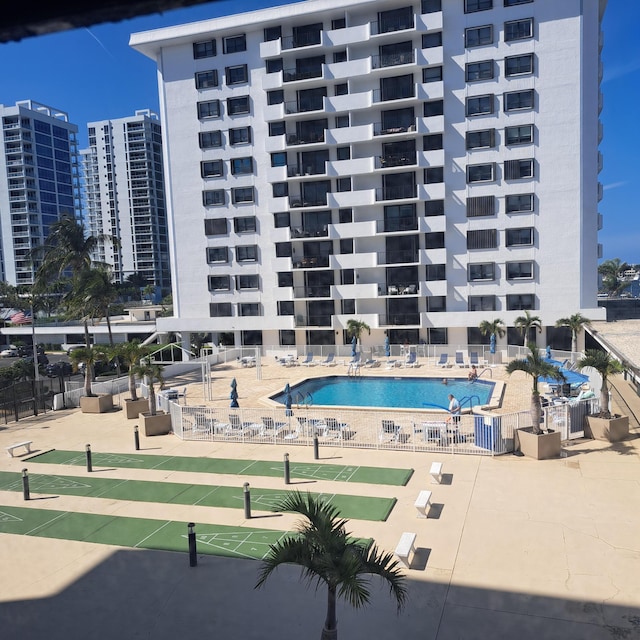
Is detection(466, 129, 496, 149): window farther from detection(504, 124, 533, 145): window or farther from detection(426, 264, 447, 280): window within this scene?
detection(426, 264, 447, 280): window

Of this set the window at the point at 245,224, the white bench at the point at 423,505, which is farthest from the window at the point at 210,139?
the white bench at the point at 423,505

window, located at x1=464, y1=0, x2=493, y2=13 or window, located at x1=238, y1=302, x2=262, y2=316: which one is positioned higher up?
window, located at x1=464, y1=0, x2=493, y2=13

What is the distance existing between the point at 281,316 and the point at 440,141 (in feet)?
61.8

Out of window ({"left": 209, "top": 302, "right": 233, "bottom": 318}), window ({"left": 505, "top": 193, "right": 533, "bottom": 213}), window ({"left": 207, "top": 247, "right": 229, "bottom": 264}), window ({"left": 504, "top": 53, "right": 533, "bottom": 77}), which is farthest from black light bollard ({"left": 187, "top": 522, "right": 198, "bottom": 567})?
window ({"left": 504, "top": 53, "right": 533, "bottom": 77})

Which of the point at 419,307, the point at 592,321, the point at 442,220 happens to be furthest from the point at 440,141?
the point at 592,321

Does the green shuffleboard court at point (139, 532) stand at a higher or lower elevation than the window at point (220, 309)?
lower

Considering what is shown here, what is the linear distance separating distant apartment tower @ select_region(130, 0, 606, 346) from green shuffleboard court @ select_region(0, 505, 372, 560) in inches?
1265

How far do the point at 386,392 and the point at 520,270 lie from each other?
669 inches

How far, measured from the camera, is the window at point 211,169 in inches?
1880

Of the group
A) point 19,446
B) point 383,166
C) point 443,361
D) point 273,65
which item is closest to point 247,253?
point 383,166

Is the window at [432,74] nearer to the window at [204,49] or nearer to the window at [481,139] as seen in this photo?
the window at [481,139]

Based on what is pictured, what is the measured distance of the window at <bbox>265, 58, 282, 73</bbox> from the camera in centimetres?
4584

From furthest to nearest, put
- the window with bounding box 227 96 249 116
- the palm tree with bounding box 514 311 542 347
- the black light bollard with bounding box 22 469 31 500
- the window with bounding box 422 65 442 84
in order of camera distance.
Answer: the window with bounding box 227 96 249 116, the window with bounding box 422 65 442 84, the palm tree with bounding box 514 311 542 347, the black light bollard with bounding box 22 469 31 500

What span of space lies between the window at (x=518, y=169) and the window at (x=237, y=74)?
73.3 feet
